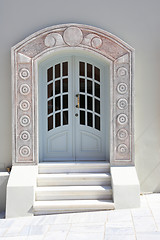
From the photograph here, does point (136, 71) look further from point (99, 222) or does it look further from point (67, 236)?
point (67, 236)

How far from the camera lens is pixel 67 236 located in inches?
180

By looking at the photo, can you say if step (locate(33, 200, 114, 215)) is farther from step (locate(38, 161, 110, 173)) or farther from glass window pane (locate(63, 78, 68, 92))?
glass window pane (locate(63, 78, 68, 92))

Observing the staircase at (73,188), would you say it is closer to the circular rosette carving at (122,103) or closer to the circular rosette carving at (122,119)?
the circular rosette carving at (122,119)

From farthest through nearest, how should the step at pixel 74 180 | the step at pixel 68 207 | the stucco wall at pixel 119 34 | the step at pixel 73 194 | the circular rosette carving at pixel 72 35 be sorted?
the stucco wall at pixel 119 34
the circular rosette carving at pixel 72 35
the step at pixel 74 180
the step at pixel 73 194
the step at pixel 68 207

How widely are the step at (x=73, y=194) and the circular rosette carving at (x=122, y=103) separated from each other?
174cm

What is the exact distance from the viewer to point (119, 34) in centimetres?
654

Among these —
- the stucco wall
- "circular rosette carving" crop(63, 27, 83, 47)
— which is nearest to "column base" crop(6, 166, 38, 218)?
the stucco wall

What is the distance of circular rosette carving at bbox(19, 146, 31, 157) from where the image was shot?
6.43 meters

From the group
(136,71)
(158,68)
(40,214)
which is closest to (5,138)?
(40,214)

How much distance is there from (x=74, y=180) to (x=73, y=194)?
0.34 meters

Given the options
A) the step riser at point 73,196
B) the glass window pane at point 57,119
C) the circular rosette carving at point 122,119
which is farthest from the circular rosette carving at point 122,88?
the step riser at point 73,196

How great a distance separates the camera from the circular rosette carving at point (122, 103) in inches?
254

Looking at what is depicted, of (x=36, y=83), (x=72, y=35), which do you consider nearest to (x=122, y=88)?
(x=72, y=35)

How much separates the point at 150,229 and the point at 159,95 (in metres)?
3.02
